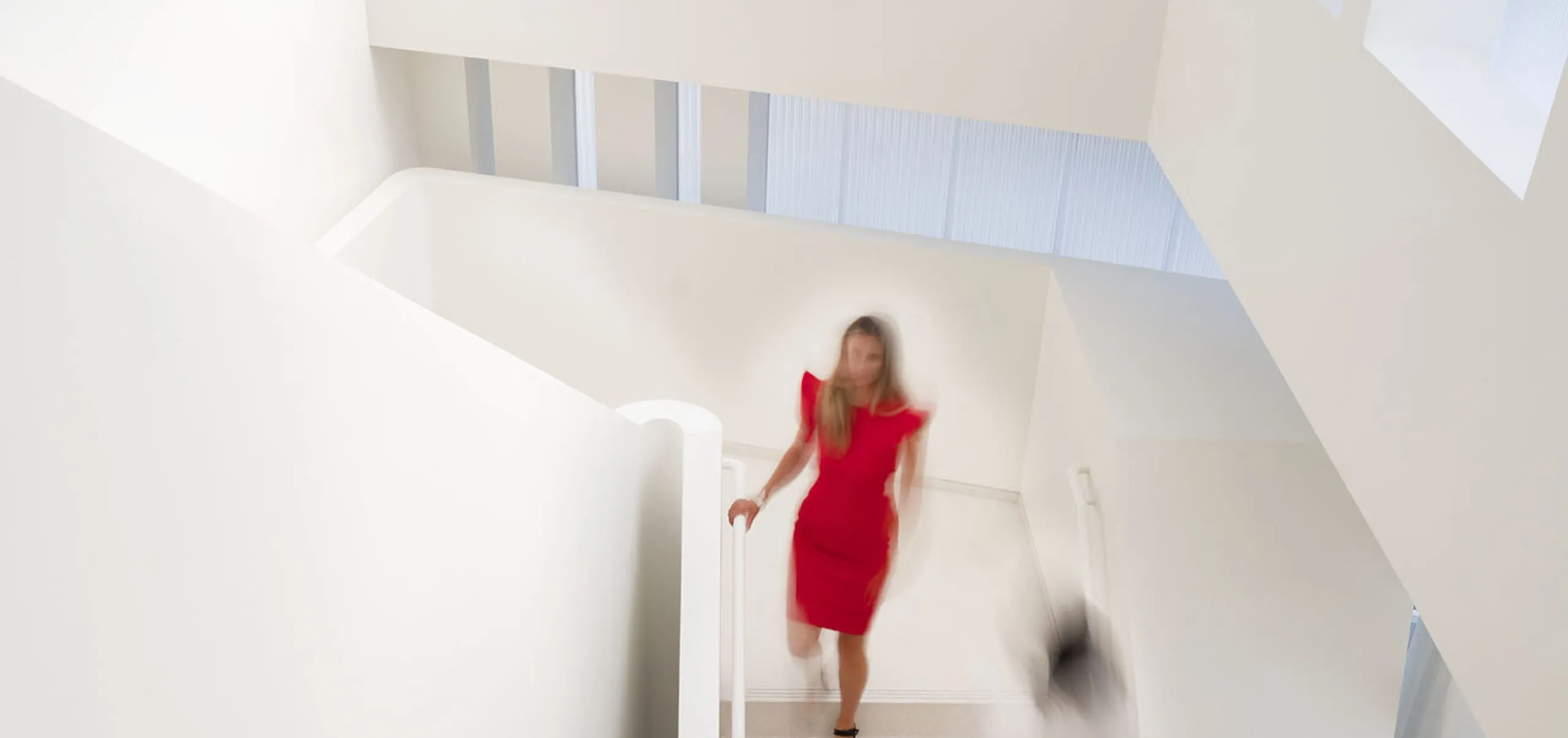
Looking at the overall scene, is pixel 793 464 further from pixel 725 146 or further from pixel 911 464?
pixel 725 146

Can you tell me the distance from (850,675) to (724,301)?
7.43ft

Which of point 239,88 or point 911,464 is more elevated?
point 239,88

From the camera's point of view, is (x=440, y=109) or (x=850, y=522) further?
(x=440, y=109)

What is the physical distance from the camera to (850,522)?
366cm

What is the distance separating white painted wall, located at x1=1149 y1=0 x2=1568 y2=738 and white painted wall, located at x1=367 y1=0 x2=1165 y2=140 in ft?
5.00

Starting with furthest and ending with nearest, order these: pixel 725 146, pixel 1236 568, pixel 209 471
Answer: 1. pixel 725 146
2. pixel 1236 568
3. pixel 209 471

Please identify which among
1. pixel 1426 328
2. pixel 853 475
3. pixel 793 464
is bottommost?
pixel 1426 328

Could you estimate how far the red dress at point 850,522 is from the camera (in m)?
3.59

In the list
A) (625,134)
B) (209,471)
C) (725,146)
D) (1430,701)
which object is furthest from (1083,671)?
(209,471)

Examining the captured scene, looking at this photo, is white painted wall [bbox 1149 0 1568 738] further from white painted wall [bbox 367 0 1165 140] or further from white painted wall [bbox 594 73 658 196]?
white painted wall [bbox 594 73 658 196]

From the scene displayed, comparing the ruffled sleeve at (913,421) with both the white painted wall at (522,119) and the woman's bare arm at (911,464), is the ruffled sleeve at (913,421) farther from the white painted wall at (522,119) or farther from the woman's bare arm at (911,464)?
the white painted wall at (522,119)

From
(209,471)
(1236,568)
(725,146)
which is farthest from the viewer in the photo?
Answer: (725,146)

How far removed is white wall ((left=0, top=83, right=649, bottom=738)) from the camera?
0.51 meters

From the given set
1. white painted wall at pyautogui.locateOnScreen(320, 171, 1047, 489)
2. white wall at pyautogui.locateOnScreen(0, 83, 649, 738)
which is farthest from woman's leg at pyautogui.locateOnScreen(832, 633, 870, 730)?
white wall at pyautogui.locateOnScreen(0, 83, 649, 738)
